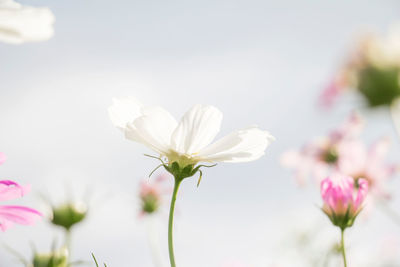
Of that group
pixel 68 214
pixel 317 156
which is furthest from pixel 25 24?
pixel 317 156

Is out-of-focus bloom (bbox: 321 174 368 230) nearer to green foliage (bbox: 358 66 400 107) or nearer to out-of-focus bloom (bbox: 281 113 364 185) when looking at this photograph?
green foliage (bbox: 358 66 400 107)

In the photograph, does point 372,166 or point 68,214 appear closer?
point 68,214

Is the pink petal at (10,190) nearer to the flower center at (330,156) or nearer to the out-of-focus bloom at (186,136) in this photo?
the out-of-focus bloom at (186,136)

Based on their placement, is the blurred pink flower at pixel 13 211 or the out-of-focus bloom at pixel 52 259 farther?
the out-of-focus bloom at pixel 52 259

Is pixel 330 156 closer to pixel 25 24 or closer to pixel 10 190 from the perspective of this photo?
pixel 10 190

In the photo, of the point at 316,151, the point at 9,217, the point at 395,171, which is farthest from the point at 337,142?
the point at 9,217

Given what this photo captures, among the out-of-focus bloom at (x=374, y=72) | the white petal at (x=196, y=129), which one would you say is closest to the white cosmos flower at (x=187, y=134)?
the white petal at (x=196, y=129)
